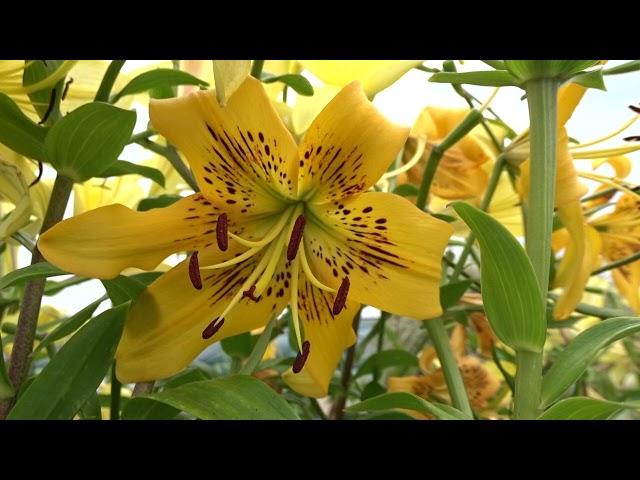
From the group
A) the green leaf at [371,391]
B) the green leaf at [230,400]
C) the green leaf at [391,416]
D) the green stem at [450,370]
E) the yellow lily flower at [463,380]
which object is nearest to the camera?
the green leaf at [230,400]

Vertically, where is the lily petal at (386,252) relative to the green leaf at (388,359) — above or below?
above

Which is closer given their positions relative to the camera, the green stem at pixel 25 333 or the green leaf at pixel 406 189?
the green stem at pixel 25 333

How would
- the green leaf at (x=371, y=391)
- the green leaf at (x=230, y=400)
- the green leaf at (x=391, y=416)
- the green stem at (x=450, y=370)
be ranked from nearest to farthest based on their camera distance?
the green leaf at (x=230, y=400), the green stem at (x=450, y=370), the green leaf at (x=391, y=416), the green leaf at (x=371, y=391)

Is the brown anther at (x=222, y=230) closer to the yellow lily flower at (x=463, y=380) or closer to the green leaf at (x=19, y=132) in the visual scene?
the green leaf at (x=19, y=132)

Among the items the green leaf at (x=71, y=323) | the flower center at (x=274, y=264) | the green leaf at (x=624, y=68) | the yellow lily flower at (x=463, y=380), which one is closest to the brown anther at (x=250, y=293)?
the flower center at (x=274, y=264)
